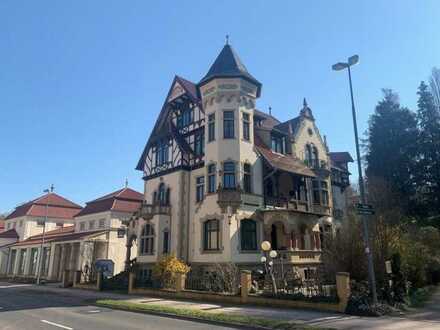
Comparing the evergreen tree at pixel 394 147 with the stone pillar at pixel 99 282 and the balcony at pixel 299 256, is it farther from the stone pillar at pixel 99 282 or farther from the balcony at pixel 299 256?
the stone pillar at pixel 99 282

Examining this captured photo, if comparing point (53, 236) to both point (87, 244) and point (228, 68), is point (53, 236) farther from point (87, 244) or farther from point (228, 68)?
point (228, 68)

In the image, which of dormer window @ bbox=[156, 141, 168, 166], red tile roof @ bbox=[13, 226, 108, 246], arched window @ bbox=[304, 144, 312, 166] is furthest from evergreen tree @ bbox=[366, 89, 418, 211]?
red tile roof @ bbox=[13, 226, 108, 246]

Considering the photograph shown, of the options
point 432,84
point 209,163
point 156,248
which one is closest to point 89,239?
point 156,248

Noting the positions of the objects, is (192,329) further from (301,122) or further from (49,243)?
(49,243)

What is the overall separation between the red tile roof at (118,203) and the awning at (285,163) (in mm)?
20872

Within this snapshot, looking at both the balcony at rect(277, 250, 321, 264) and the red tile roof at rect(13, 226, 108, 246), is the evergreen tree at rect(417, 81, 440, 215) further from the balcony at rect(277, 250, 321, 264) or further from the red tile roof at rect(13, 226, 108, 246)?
the red tile roof at rect(13, 226, 108, 246)

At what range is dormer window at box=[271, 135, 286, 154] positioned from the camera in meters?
33.5

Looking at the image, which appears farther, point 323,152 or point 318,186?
point 323,152

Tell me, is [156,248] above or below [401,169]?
below

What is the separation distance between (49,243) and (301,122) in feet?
109

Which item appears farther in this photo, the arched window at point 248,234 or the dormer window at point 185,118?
the dormer window at point 185,118

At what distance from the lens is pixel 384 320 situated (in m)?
13.6

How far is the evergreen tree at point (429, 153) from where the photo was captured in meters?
38.8

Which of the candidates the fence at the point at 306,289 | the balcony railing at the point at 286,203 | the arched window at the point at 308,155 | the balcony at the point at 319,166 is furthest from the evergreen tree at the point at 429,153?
the fence at the point at 306,289
